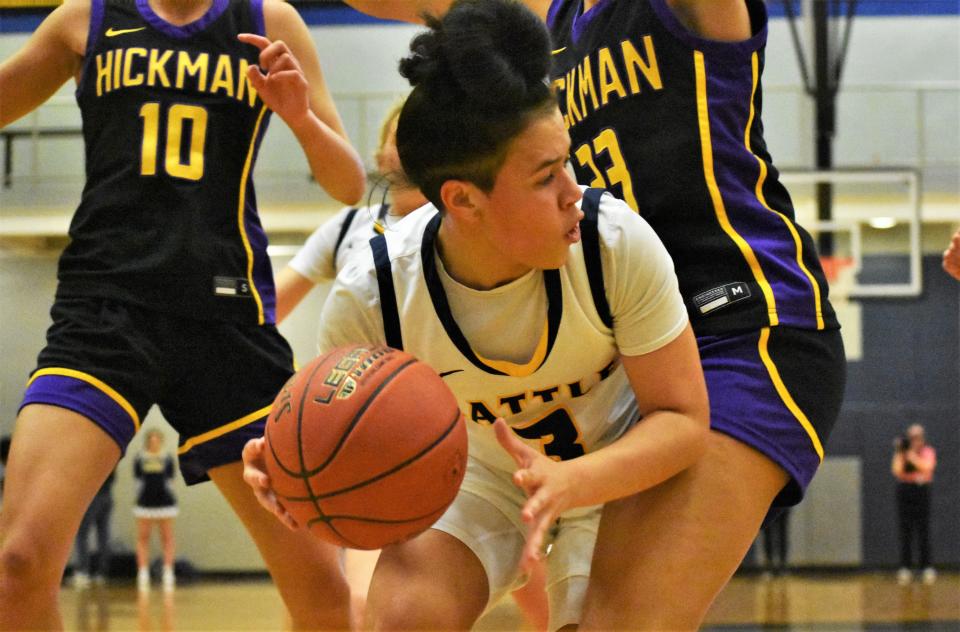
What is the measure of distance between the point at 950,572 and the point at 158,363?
39.2 feet

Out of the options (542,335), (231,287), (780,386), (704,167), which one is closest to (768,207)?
(704,167)

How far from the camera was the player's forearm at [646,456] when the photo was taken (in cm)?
194

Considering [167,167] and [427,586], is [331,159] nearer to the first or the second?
[167,167]

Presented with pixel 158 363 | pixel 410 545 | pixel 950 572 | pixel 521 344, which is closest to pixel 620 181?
pixel 521 344

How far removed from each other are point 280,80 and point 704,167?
1062 mm

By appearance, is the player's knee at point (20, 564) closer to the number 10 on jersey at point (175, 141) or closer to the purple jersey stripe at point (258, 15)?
the number 10 on jersey at point (175, 141)

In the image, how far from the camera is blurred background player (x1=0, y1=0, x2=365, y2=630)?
2852 millimetres

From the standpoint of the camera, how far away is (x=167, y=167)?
2.96 m

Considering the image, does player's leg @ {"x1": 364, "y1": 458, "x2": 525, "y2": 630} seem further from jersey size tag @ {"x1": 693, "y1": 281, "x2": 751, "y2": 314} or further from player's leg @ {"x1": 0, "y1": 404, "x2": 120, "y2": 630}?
player's leg @ {"x1": 0, "y1": 404, "x2": 120, "y2": 630}

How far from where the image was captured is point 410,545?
2.31m

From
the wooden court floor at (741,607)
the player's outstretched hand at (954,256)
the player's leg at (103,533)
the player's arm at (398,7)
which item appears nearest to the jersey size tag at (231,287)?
the player's arm at (398,7)

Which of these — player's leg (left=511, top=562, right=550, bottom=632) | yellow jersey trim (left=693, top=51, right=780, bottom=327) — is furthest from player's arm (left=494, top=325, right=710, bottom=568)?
player's leg (left=511, top=562, right=550, bottom=632)

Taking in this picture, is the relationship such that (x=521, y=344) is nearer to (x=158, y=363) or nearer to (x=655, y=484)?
(x=655, y=484)

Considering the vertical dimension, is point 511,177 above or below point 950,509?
above
